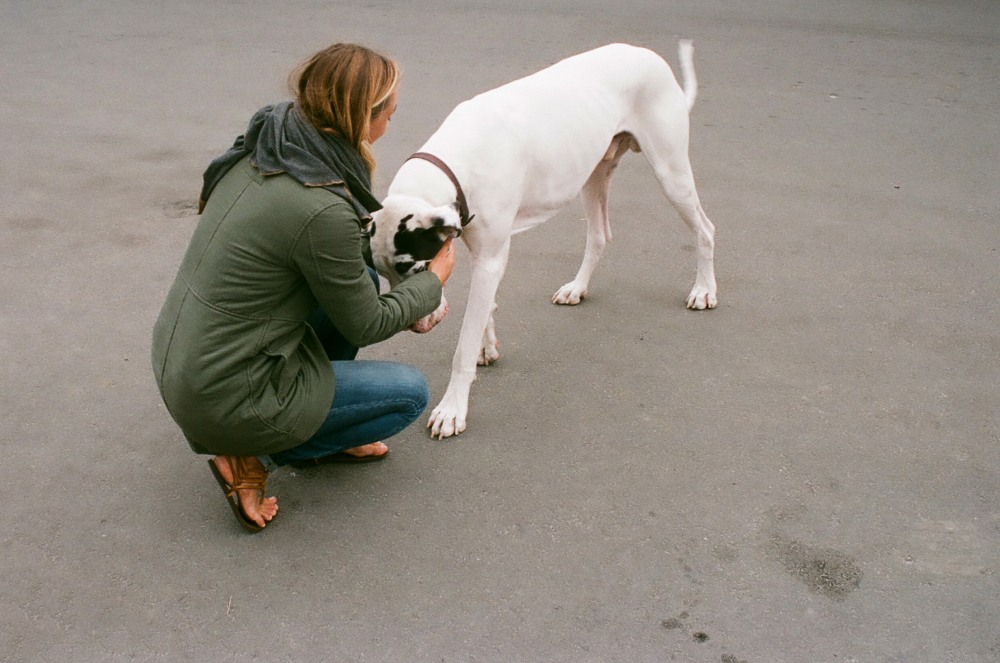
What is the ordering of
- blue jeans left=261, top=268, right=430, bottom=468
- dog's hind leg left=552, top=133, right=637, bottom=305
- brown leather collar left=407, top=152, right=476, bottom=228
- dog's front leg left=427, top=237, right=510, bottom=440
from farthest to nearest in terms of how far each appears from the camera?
dog's hind leg left=552, top=133, right=637, bottom=305, dog's front leg left=427, top=237, right=510, bottom=440, brown leather collar left=407, top=152, right=476, bottom=228, blue jeans left=261, top=268, right=430, bottom=468

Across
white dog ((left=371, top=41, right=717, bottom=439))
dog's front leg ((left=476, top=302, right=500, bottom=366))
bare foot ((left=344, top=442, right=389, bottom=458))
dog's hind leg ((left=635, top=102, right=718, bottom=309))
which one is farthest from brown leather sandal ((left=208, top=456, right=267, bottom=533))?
dog's hind leg ((left=635, top=102, right=718, bottom=309))

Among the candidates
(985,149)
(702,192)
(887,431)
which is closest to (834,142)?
(985,149)

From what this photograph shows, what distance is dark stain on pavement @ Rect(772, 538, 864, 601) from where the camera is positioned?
8.62ft

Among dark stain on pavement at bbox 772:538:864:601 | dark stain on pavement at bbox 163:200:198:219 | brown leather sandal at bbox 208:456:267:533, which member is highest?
brown leather sandal at bbox 208:456:267:533

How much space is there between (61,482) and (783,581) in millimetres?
2422

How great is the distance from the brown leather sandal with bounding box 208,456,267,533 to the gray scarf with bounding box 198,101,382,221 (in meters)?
0.81

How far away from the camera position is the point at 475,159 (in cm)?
315

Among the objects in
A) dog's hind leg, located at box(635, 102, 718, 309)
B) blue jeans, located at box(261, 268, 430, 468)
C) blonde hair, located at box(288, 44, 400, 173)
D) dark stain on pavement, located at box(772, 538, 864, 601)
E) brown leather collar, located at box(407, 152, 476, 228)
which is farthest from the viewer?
dog's hind leg, located at box(635, 102, 718, 309)

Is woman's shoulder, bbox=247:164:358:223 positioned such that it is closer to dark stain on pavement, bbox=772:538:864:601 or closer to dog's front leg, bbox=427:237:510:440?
dog's front leg, bbox=427:237:510:440

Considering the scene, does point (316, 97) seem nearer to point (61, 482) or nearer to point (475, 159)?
point (475, 159)

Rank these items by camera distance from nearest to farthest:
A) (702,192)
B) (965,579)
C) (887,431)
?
(965,579), (887,431), (702,192)

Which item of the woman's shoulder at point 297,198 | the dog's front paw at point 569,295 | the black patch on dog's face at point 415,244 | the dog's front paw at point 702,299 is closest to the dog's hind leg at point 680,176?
the dog's front paw at point 702,299

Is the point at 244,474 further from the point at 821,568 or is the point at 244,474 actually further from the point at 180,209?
the point at 180,209

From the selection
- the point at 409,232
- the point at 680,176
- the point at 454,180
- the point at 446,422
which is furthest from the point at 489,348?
the point at 680,176
